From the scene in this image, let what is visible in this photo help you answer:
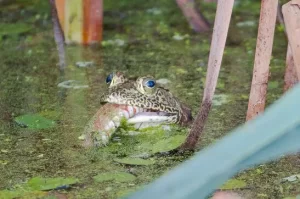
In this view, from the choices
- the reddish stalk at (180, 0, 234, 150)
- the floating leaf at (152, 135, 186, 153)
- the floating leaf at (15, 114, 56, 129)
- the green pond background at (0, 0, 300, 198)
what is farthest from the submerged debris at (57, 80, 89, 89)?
the reddish stalk at (180, 0, 234, 150)

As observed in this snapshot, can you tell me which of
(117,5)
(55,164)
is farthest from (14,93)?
(117,5)

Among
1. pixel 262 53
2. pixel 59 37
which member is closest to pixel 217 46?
pixel 262 53

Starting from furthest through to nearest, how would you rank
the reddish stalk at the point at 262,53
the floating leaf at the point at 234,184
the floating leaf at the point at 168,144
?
the floating leaf at the point at 168,144 → the reddish stalk at the point at 262,53 → the floating leaf at the point at 234,184

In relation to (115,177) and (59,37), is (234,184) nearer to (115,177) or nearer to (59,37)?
(115,177)

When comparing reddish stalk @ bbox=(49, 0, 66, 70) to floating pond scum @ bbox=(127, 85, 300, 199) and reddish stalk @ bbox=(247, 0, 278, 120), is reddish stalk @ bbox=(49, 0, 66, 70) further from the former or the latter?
floating pond scum @ bbox=(127, 85, 300, 199)

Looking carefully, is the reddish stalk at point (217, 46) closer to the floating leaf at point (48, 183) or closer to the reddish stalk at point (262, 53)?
the reddish stalk at point (262, 53)

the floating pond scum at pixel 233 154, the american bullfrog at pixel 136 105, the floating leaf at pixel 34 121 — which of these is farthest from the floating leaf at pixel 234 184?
the floating pond scum at pixel 233 154
